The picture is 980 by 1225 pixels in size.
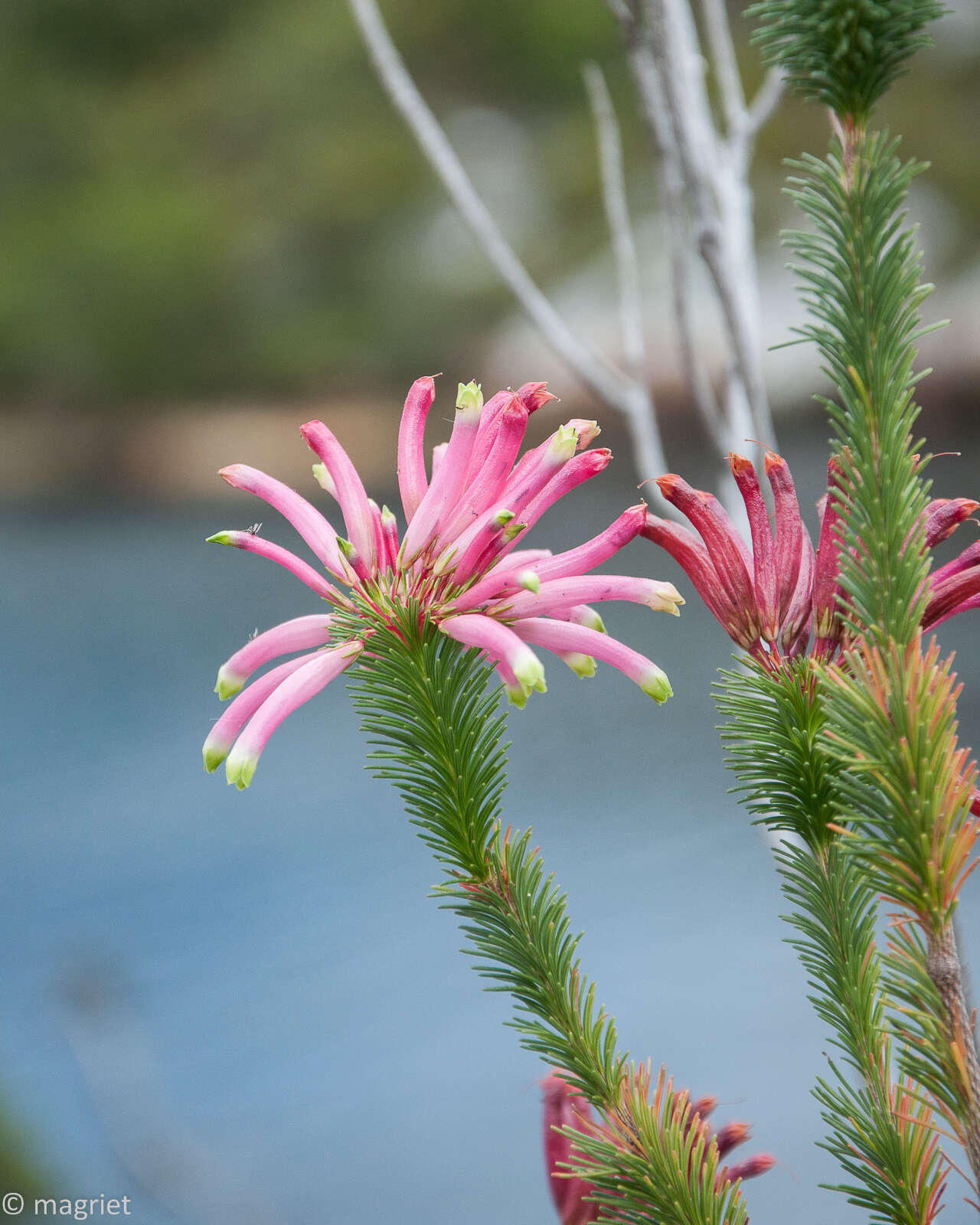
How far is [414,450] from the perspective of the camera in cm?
24

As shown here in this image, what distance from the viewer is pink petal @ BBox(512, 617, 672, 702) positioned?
0.22 metres

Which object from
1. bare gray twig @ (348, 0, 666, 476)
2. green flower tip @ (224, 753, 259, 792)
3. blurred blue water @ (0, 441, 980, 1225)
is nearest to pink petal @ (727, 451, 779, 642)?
green flower tip @ (224, 753, 259, 792)

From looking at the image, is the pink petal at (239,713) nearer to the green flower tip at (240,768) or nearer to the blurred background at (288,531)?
the green flower tip at (240,768)

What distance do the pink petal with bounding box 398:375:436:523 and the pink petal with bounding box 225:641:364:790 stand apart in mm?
38

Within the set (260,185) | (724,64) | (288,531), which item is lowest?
(724,64)

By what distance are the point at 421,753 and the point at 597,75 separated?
0.52 metres

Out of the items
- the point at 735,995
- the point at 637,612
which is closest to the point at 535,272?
the point at 637,612

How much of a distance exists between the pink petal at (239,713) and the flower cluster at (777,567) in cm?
8

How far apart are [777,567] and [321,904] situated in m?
1.80

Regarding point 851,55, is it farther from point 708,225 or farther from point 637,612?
point 637,612

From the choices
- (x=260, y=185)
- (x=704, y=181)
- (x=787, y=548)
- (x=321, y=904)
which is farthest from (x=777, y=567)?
(x=260, y=185)

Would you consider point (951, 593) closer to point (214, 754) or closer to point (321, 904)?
point (214, 754)

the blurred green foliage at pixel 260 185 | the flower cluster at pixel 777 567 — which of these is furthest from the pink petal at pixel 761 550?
the blurred green foliage at pixel 260 185

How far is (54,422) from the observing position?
2.08m
